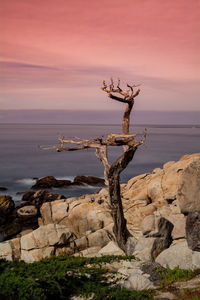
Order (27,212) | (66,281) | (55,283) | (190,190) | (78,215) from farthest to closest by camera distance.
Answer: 1. (27,212)
2. (78,215)
3. (190,190)
4. (66,281)
5. (55,283)

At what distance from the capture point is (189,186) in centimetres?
1516

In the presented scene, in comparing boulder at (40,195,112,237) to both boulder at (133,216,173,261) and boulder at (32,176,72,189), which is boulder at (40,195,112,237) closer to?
boulder at (133,216,173,261)

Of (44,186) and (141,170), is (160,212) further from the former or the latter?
(141,170)

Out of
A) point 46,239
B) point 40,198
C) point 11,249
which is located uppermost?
point 46,239

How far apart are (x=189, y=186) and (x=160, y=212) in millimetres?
8737

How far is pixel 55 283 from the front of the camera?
1168 centimetres

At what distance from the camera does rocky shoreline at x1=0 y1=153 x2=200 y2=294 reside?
1516 centimetres

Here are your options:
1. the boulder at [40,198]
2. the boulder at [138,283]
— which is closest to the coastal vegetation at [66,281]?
the boulder at [138,283]

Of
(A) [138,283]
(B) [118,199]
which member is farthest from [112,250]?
(A) [138,283]

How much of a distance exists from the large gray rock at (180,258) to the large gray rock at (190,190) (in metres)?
1.96

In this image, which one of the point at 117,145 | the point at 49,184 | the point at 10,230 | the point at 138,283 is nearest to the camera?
the point at 138,283

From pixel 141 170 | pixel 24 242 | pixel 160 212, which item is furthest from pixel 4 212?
pixel 141 170

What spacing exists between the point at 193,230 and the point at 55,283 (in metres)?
7.03

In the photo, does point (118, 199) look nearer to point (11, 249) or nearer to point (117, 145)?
point (117, 145)
